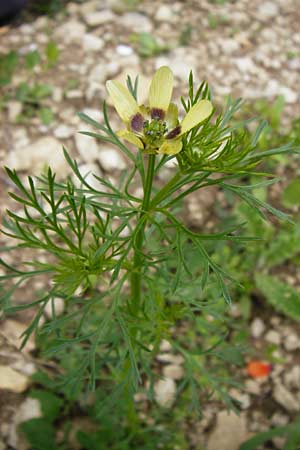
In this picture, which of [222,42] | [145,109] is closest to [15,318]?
[145,109]

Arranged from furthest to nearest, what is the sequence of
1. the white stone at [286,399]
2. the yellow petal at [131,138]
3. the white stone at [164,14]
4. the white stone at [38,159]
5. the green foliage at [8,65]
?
the white stone at [164,14] < the green foliage at [8,65] < the white stone at [38,159] < the white stone at [286,399] < the yellow petal at [131,138]

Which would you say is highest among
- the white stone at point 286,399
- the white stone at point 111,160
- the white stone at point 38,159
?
the white stone at point 38,159

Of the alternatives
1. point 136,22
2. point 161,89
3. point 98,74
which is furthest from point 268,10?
point 161,89

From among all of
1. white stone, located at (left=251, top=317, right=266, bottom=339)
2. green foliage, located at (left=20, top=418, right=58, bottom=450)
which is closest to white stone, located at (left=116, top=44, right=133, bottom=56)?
white stone, located at (left=251, top=317, right=266, bottom=339)

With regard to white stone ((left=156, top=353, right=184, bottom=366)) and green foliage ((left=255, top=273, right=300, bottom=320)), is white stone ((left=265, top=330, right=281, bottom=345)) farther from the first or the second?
white stone ((left=156, top=353, right=184, bottom=366))

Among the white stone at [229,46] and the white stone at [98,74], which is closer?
the white stone at [98,74]

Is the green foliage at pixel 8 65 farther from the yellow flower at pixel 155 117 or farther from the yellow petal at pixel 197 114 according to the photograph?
the yellow petal at pixel 197 114

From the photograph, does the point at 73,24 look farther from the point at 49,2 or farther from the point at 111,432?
the point at 111,432

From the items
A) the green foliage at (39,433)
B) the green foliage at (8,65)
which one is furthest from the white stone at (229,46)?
the green foliage at (39,433)
